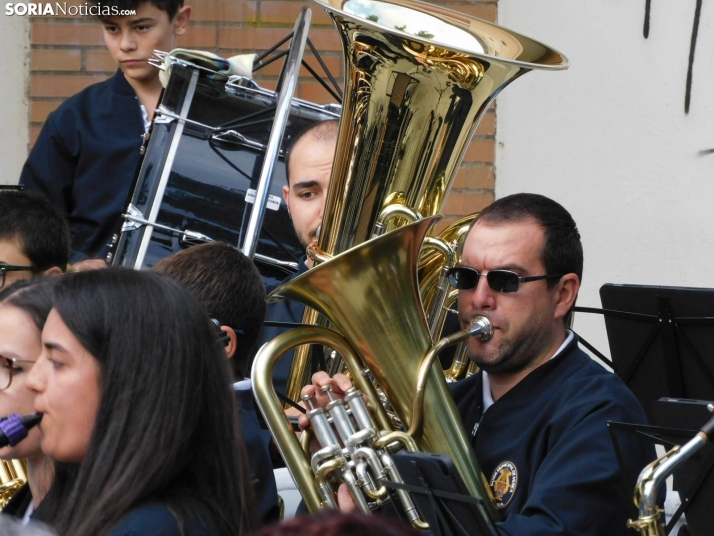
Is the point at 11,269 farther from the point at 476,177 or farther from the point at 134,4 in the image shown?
the point at 476,177

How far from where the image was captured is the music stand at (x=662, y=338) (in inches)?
101

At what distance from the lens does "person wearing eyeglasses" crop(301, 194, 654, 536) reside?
2.30 meters

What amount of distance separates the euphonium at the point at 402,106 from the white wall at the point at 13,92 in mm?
2246

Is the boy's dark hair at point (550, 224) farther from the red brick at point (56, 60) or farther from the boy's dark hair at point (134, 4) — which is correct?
the red brick at point (56, 60)

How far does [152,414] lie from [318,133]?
1.88 m

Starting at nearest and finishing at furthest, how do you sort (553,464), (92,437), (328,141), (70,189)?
(92,437) < (553,464) < (328,141) < (70,189)

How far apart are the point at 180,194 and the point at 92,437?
5.49ft

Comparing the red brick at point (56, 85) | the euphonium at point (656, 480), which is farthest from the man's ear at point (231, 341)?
the red brick at point (56, 85)

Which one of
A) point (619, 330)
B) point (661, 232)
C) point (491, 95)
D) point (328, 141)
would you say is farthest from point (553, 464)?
point (661, 232)

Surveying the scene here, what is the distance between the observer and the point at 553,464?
235 centimetres

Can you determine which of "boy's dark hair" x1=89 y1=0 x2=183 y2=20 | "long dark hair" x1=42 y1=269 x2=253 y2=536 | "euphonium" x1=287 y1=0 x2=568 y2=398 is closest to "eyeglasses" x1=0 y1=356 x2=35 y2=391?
"long dark hair" x1=42 y1=269 x2=253 y2=536

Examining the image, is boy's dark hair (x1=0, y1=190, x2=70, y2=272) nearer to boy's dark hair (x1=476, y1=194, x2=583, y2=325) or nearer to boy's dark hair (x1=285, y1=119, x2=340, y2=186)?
boy's dark hair (x1=285, y1=119, x2=340, y2=186)

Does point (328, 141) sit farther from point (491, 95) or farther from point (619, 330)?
point (619, 330)

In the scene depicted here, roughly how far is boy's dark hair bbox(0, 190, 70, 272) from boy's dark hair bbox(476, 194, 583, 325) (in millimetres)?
1319
